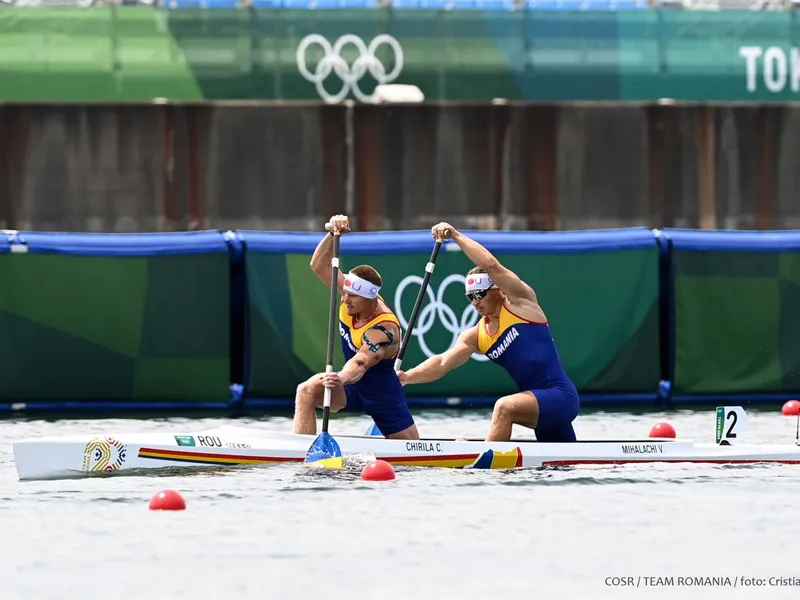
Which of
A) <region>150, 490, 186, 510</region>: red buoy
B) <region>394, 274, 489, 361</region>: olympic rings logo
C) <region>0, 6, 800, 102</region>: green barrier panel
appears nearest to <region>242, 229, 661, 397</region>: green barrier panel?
<region>394, 274, 489, 361</region>: olympic rings logo

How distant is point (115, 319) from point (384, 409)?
5.22m

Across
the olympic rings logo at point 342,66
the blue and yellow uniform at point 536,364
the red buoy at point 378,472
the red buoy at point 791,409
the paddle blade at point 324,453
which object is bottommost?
the red buoy at point 791,409

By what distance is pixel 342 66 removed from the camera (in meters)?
26.7

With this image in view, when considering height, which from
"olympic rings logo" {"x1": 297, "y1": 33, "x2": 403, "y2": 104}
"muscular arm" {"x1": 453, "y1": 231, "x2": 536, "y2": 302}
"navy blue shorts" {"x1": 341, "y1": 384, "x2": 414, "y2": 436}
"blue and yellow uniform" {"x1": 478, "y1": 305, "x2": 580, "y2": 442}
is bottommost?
"navy blue shorts" {"x1": 341, "y1": 384, "x2": 414, "y2": 436}

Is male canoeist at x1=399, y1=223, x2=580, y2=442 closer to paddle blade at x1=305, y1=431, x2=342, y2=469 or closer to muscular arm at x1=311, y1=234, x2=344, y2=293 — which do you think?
muscular arm at x1=311, y1=234, x2=344, y2=293

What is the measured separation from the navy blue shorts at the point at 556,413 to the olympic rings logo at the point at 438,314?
4.64m

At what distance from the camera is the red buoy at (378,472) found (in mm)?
12461

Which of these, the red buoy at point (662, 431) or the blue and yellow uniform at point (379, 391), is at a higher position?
the blue and yellow uniform at point (379, 391)

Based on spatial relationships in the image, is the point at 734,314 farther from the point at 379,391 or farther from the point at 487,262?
the point at 379,391

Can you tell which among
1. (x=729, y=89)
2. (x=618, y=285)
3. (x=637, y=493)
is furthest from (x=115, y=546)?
(x=729, y=89)

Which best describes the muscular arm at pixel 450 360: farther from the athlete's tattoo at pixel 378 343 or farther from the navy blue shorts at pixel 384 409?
the athlete's tattoo at pixel 378 343

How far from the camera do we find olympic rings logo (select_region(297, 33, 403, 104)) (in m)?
26.7

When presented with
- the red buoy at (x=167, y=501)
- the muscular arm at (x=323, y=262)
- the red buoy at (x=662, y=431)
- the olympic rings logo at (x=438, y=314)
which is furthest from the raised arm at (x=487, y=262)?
the olympic rings logo at (x=438, y=314)

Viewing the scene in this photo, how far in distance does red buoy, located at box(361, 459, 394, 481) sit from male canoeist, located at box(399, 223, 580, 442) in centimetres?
113
